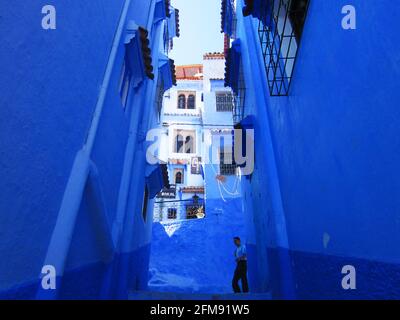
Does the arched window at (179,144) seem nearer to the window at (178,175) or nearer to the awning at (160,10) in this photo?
the window at (178,175)

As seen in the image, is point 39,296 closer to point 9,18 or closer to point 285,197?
point 9,18

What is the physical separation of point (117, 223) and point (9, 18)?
12.5 feet

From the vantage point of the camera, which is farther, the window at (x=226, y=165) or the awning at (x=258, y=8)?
the window at (x=226, y=165)

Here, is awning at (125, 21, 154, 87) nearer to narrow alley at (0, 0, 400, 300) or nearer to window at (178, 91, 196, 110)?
narrow alley at (0, 0, 400, 300)

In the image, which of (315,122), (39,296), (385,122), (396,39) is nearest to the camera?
(396,39)

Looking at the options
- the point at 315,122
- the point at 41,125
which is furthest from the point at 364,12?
the point at 41,125

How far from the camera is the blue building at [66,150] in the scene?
2377 mm

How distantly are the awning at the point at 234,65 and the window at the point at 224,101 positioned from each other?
40.0ft

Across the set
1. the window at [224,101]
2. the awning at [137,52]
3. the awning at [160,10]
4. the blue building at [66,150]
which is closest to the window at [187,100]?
the window at [224,101]

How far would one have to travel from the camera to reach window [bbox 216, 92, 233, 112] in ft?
77.0

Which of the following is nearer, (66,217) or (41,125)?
(41,125)

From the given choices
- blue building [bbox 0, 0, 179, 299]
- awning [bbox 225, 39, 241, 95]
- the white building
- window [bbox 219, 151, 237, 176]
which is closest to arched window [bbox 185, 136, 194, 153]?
the white building

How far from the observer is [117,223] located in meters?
5.52
